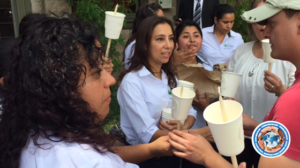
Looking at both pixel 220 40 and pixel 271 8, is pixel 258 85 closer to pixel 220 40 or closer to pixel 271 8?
pixel 271 8

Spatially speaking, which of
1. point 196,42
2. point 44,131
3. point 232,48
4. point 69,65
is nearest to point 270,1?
point 69,65

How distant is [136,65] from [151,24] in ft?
1.36

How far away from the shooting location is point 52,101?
104 cm

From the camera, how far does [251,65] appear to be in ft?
7.86

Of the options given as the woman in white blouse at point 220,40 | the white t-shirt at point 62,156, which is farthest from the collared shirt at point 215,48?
the white t-shirt at point 62,156

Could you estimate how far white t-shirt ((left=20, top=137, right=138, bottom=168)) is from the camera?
974 mm

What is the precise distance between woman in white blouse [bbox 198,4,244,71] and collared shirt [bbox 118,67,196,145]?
1.61 meters

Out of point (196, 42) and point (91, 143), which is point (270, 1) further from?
point (196, 42)

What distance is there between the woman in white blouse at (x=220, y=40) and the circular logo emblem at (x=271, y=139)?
2787 millimetres

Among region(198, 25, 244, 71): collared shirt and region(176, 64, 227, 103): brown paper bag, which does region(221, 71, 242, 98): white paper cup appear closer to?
region(176, 64, 227, 103): brown paper bag

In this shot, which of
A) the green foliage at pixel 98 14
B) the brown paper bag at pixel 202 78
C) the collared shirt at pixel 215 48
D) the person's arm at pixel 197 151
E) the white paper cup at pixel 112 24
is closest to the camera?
the person's arm at pixel 197 151

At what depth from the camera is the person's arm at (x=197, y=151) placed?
154cm

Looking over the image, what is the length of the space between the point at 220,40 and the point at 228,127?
118 inches

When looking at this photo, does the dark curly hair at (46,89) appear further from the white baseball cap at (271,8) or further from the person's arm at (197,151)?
the white baseball cap at (271,8)
